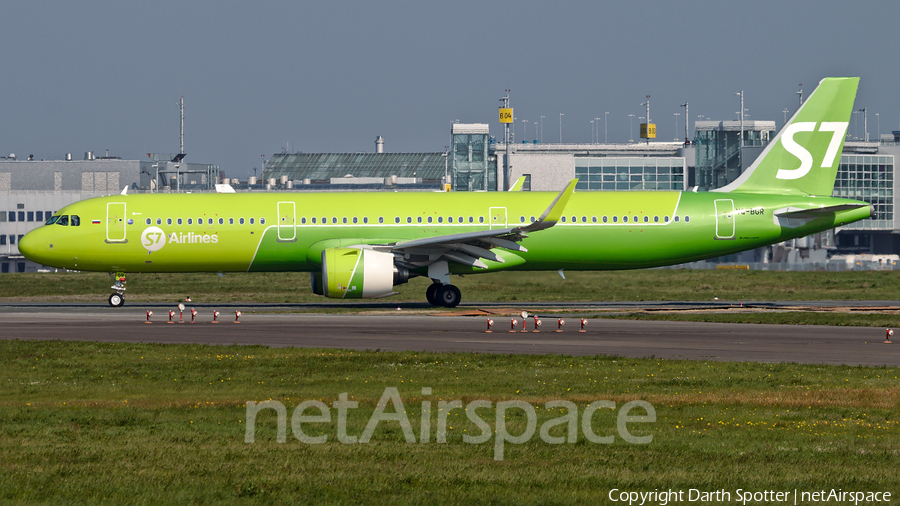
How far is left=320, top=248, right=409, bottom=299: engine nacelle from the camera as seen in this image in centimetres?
3372

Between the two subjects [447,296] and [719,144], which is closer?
[447,296]

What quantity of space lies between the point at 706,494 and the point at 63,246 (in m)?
31.9

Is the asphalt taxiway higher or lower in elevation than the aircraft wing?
lower

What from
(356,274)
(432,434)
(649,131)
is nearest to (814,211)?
(356,274)

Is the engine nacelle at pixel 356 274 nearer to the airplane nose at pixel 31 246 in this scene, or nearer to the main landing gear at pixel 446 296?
the main landing gear at pixel 446 296

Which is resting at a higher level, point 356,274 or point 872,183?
point 872,183

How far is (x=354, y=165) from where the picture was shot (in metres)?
162

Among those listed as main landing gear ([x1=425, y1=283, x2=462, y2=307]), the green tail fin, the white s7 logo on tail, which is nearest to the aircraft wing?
main landing gear ([x1=425, y1=283, x2=462, y2=307])

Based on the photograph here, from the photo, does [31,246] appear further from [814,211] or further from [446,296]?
[814,211]

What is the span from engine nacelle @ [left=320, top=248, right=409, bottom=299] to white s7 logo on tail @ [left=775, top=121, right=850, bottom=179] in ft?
52.9

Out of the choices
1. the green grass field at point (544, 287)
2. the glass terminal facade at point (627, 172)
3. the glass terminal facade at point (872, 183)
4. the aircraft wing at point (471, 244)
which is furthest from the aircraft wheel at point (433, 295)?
the glass terminal facade at point (872, 183)

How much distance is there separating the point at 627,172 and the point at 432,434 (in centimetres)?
9918

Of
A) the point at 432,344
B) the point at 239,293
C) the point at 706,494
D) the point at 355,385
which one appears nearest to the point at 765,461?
the point at 706,494

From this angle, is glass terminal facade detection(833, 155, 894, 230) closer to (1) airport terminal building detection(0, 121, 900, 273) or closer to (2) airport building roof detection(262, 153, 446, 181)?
(1) airport terminal building detection(0, 121, 900, 273)
